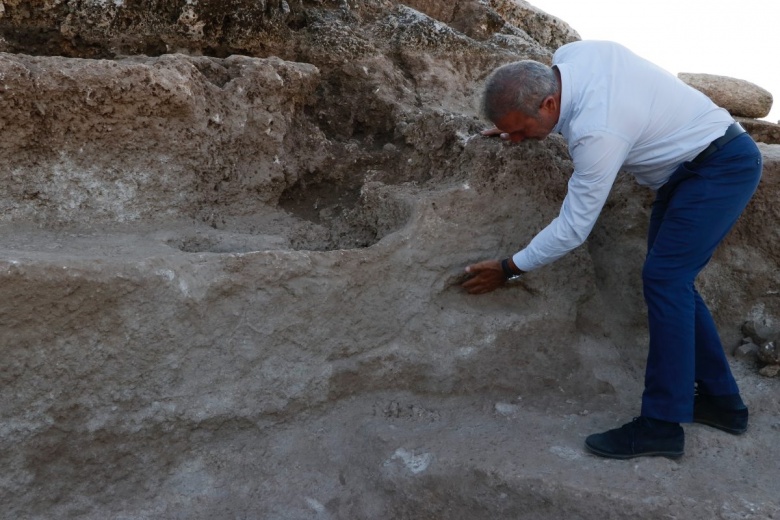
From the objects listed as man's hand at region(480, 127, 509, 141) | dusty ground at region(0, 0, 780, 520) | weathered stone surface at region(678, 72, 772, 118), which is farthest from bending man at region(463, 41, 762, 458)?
weathered stone surface at region(678, 72, 772, 118)

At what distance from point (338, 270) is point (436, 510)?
777mm

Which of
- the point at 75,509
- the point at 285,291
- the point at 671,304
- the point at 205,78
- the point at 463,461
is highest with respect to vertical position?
the point at 205,78

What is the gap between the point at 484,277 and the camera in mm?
2391

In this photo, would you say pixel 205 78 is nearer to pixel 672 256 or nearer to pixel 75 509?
pixel 75 509

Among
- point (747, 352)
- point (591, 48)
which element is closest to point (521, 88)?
point (591, 48)

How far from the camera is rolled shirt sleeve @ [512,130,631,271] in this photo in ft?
6.63

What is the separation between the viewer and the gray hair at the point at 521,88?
2092 mm

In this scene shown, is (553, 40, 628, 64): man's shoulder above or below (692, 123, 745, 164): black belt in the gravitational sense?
above

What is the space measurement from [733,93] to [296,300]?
4.02 m

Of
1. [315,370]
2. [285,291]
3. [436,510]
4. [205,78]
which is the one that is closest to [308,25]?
[205,78]

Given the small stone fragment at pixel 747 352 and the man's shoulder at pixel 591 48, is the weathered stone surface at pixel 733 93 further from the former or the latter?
the man's shoulder at pixel 591 48

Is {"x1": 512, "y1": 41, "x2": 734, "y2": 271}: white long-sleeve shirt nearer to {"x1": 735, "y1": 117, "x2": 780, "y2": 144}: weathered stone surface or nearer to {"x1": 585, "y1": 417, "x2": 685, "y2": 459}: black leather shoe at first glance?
{"x1": 585, "y1": 417, "x2": 685, "y2": 459}: black leather shoe

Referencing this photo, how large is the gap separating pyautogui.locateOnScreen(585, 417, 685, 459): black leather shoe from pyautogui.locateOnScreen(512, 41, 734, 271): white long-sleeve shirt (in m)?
0.57

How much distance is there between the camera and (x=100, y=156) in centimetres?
225
